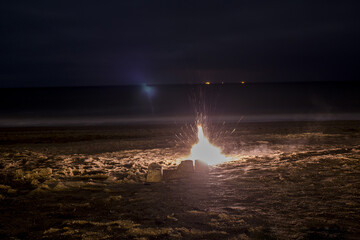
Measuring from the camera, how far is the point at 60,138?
13750 mm

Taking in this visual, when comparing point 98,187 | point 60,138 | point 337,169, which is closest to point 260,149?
point 337,169

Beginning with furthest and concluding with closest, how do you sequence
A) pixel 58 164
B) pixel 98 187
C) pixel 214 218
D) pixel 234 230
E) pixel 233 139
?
pixel 233 139 → pixel 58 164 → pixel 98 187 → pixel 214 218 → pixel 234 230

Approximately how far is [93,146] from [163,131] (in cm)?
451

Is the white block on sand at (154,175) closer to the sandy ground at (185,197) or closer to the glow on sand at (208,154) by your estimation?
the sandy ground at (185,197)

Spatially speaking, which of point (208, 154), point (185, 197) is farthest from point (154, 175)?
point (208, 154)

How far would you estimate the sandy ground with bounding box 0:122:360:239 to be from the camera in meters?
4.03

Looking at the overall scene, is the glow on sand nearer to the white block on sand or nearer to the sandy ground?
the sandy ground

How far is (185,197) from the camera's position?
209 inches

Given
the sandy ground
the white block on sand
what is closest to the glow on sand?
the sandy ground

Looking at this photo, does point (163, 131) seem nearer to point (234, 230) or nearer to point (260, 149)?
point (260, 149)

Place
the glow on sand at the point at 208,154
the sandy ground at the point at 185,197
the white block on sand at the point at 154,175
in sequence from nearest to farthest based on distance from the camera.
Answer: the sandy ground at the point at 185,197
the white block on sand at the point at 154,175
the glow on sand at the point at 208,154

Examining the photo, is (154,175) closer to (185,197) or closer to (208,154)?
(185,197)

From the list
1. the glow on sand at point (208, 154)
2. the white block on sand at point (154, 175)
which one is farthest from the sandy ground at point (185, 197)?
the glow on sand at point (208, 154)

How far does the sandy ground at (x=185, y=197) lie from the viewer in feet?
13.2
